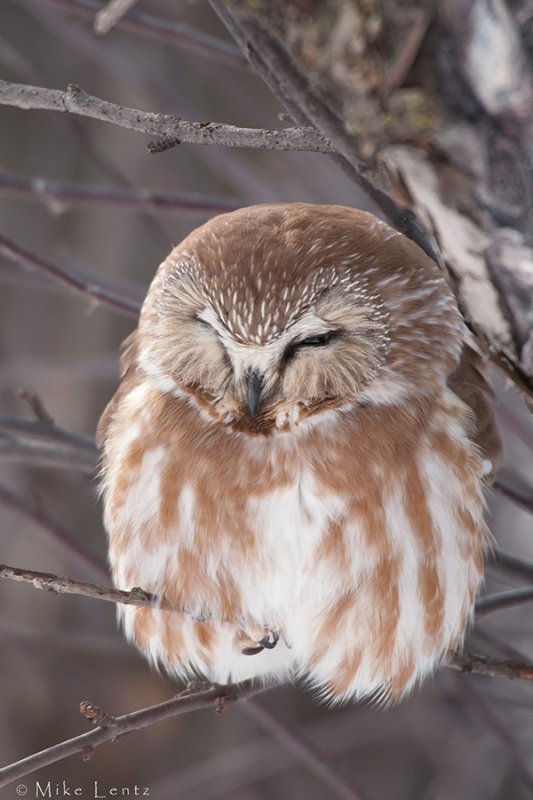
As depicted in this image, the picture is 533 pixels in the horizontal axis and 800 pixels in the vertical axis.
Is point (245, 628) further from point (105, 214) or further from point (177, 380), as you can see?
point (105, 214)

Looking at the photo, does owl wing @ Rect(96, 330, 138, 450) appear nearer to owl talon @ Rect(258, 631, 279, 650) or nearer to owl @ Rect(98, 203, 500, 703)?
owl @ Rect(98, 203, 500, 703)

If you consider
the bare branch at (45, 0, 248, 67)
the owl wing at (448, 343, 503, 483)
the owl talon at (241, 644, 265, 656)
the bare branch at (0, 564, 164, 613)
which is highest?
the bare branch at (45, 0, 248, 67)

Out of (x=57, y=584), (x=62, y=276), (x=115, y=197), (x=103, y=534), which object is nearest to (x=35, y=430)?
(x=62, y=276)

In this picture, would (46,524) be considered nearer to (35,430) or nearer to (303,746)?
(35,430)

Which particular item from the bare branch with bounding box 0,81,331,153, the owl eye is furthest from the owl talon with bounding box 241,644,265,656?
the bare branch with bounding box 0,81,331,153

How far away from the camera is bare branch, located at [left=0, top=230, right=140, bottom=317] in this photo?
2.49 m

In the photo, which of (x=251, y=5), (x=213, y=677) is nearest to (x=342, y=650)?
(x=213, y=677)

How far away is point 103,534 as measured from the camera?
5.21m

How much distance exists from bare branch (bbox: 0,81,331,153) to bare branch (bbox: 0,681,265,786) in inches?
45.9

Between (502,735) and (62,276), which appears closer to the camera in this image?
(62,276)

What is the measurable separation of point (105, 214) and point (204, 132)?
167 inches

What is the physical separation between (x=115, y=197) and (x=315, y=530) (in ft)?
4.06

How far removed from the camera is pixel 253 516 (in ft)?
7.98

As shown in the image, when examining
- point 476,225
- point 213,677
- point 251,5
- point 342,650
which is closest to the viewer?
point 251,5
